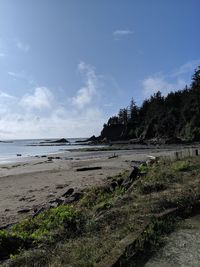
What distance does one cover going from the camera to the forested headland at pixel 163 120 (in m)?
103

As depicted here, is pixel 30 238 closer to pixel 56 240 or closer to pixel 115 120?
pixel 56 240

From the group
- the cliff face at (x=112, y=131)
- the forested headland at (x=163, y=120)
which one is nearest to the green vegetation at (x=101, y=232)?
the forested headland at (x=163, y=120)

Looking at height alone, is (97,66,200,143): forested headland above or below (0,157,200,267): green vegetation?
above

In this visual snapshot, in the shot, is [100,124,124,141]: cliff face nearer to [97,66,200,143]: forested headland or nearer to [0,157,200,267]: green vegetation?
[97,66,200,143]: forested headland

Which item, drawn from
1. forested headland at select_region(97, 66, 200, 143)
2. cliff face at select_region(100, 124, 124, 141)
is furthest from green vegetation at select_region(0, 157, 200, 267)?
cliff face at select_region(100, 124, 124, 141)

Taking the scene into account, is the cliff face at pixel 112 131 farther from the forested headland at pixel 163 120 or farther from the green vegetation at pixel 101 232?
the green vegetation at pixel 101 232

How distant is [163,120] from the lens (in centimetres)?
12294

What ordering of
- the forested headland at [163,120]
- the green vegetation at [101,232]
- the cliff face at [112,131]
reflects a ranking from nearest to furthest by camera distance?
1. the green vegetation at [101,232]
2. the forested headland at [163,120]
3. the cliff face at [112,131]

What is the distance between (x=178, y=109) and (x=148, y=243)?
124 metres

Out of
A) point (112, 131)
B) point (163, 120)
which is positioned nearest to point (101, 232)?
point (163, 120)

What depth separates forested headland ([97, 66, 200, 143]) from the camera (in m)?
103

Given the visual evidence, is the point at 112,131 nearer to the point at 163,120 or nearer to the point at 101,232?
the point at 163,120

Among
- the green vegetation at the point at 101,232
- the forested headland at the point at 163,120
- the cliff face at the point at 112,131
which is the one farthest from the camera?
the cliff face at the point at 112,131

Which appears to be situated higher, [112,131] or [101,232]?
[112,131]
